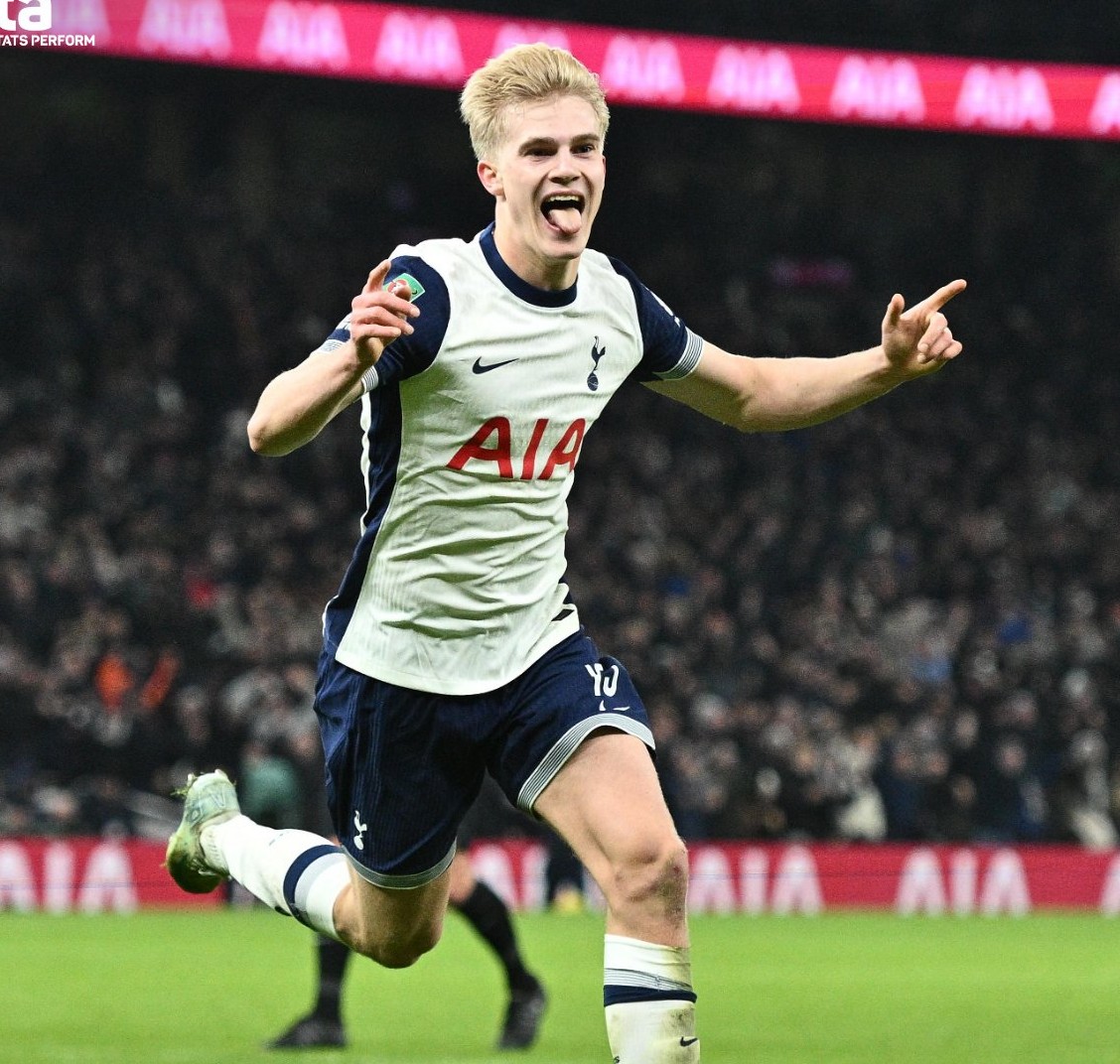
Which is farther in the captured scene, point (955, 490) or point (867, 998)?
point (955, 490)

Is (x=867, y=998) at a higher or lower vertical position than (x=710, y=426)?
lower

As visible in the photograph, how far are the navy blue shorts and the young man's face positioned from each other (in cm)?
93

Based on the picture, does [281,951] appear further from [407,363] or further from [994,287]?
[994,287]

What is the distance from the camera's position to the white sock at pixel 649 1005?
14.7ft

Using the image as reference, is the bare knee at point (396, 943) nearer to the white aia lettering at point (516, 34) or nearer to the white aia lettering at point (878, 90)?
the white aia lettering at point (516, 34)

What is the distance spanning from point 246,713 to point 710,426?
7.59 metres

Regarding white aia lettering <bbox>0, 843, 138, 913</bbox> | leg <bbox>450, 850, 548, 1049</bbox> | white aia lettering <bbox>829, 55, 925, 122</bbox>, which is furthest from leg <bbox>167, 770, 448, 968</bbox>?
white aia lettering <bbox>829, 55, 925, 122</bbox>

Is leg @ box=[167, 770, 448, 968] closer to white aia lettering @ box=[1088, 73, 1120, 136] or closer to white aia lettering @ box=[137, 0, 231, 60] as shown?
white aia lettering @ box=[137, 0, 231, 60]

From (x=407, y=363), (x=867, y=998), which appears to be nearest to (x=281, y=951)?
(x=867, y=998)

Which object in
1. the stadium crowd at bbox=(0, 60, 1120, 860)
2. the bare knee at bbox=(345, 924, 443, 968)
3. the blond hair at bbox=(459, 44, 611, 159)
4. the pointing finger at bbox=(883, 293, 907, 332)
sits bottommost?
the bare knee at bbox=(345, 924, 443, 968)

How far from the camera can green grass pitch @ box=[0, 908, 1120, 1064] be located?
8039mm

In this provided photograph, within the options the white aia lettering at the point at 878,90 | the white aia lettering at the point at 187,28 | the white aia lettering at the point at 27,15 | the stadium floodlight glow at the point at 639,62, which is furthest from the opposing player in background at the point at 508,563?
Answer: the white aia lettering at the point at 878,90

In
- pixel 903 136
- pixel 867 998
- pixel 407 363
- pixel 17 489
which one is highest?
pixel 903 136

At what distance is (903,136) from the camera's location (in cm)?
2608
